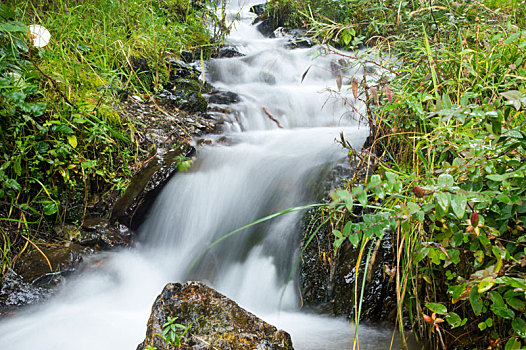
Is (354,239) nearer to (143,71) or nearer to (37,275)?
(37,275)

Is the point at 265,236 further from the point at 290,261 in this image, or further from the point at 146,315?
the point at 146,315

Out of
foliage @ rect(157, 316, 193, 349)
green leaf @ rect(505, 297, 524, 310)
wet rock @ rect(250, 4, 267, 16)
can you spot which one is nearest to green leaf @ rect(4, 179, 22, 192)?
foliage @ rect(157, 316, 193, 349)

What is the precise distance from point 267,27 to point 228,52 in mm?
3057

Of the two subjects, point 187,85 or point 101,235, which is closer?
point 101,235

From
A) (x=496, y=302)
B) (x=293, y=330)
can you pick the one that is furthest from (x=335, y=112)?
(x=496, y=302)

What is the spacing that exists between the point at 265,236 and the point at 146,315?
3.33 ft

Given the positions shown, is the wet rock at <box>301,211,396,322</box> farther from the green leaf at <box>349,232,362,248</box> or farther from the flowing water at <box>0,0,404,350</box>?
the green leaf at <box>349,232,362,248</box>

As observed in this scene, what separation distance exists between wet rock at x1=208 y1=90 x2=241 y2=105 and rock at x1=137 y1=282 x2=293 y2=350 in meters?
3.52

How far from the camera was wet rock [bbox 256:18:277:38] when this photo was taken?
8.82 meters

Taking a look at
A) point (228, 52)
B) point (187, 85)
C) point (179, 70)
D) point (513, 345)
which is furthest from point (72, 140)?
point (228, 52)

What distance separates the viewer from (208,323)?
1399mm

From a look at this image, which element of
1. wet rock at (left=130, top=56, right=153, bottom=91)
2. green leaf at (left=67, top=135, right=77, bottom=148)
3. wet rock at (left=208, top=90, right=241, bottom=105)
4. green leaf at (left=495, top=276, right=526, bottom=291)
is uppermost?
wet rock at (left=130, top=56, right=153, bottom=91)

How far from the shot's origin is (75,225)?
9.19 ft

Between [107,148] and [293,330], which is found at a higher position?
[107,148]
